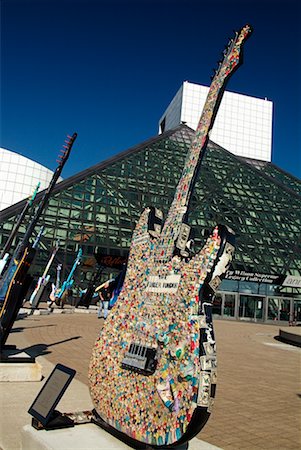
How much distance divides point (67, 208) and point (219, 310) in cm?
1174

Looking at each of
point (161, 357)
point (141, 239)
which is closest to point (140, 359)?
point (161, 357)

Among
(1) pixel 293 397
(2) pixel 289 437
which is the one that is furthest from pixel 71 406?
(1) pixel 293 397

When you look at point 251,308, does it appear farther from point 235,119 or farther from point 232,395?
point 235,119

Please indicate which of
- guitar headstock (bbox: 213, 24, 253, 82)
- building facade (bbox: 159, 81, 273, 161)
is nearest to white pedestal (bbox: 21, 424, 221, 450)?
guitar headstock (bbox: 213, 24, 253, 82)

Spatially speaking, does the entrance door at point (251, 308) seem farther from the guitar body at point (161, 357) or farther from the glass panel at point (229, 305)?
the guitar body at point (161, 357)

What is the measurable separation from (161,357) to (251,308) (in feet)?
82.7

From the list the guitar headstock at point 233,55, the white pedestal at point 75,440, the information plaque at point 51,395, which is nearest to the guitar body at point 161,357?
the white pedestal at point 75,440

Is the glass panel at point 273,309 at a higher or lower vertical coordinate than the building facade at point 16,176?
lower

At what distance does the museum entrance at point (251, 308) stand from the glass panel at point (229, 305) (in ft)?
1.45

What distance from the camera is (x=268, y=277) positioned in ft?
83.8

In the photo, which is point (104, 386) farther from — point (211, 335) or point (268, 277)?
point (268, 277)

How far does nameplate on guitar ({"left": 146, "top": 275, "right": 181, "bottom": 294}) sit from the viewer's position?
301 centimetres

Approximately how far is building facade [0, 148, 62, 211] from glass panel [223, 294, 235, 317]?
2469 centimetres

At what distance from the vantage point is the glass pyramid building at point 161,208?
2652 cm
